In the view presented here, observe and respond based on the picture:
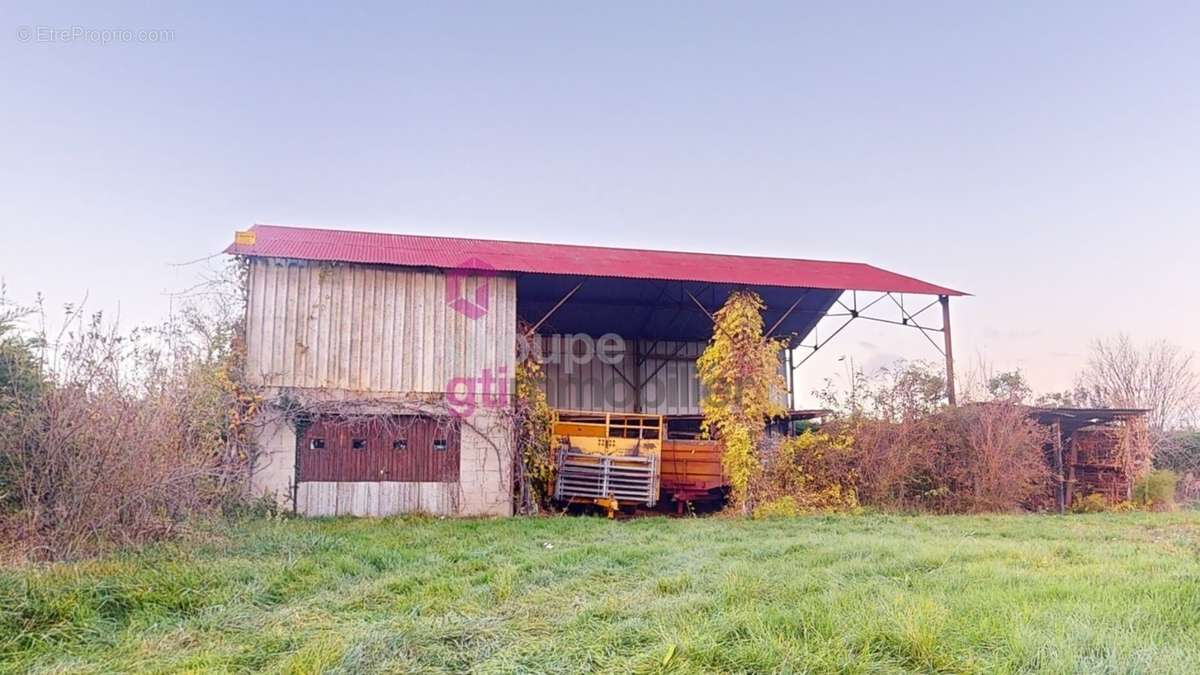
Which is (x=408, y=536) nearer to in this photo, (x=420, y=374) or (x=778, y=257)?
(x=420, y=374)

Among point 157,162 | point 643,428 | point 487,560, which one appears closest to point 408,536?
point 487,560

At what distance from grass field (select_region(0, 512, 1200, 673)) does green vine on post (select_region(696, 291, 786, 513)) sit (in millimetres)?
4864

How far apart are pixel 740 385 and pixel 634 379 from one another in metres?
6.25

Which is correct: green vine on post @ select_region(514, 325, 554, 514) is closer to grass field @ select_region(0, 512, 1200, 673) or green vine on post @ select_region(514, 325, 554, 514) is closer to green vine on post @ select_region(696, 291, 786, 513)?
green vine on post @ select_region(696, 291, 786, 513)

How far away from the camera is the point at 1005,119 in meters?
11.9

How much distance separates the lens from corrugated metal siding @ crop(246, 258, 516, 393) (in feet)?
38.9

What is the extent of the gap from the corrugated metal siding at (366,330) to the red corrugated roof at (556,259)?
14.1 inches

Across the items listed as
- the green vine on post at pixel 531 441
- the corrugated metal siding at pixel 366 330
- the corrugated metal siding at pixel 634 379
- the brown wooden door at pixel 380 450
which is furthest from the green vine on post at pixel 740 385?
the corrugated metal siding at pixel 634 379

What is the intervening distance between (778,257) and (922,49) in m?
7.99

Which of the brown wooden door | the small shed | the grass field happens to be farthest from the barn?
the grass field

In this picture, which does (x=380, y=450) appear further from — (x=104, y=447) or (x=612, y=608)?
(x=612, y=608)

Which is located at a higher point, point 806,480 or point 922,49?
point 922,49

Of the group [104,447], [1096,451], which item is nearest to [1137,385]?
[1096,451]

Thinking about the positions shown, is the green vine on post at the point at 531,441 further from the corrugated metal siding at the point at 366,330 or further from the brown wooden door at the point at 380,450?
the brown wooden door at the point at 380,450
